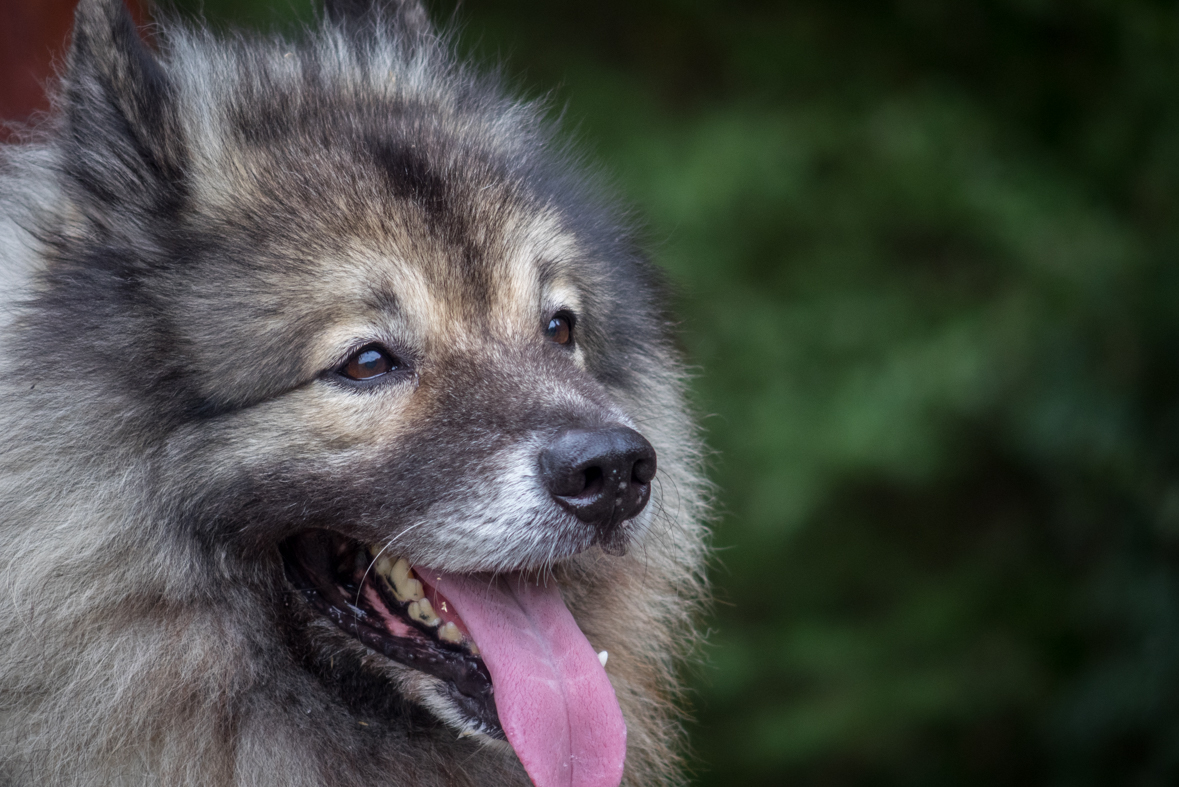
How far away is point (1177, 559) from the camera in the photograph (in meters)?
5.29

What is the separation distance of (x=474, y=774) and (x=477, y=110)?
1987mm

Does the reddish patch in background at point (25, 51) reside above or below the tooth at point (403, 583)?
above

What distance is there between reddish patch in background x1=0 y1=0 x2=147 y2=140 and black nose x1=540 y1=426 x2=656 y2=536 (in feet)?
7.61

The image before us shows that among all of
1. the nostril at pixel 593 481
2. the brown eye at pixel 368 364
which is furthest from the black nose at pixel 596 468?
the brown eye at pixel 368 364

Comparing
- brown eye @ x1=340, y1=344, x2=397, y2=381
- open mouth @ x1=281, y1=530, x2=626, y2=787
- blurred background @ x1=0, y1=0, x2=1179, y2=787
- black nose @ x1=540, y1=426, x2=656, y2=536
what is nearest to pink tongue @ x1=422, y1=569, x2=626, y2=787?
open mouth @ x1=281, y1=530, x2=626, y2=787

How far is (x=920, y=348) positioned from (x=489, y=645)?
3.67m

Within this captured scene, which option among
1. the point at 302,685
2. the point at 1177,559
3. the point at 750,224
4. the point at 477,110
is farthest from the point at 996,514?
the point at 302,685

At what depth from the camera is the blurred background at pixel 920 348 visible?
5.42m

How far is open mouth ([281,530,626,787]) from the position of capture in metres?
2.73

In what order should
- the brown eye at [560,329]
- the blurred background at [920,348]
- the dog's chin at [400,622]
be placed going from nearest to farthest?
1. the dog's chin at [400,622]
2. the brown eye at [560,329]
3. the blurred background at [920,348]

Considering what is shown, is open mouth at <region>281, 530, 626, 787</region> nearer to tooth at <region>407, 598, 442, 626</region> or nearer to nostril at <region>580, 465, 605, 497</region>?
tooth at <region>407, 598, 442, 626</region>

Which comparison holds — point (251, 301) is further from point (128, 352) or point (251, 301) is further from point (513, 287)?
point (513, 287)

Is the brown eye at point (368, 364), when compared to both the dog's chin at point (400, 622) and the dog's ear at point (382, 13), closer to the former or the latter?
the dog's chin at point (400, 622)

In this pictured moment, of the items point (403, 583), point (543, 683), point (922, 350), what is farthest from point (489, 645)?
point (922, 350)
